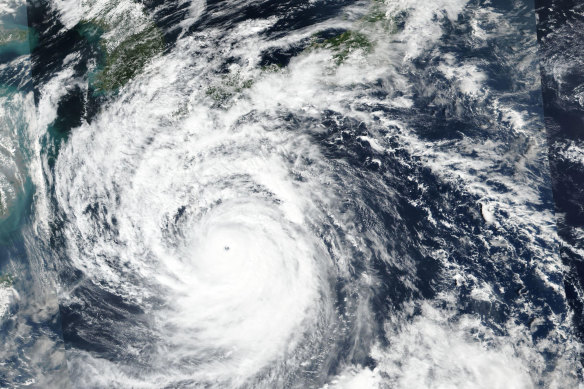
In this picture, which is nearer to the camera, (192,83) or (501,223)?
(501,223)

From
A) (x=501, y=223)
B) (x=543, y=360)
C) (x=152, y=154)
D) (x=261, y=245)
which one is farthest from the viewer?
(x=152, y=154)

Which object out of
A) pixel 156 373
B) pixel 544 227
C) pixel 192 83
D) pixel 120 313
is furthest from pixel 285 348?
pixel 192 83

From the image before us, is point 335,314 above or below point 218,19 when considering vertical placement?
below

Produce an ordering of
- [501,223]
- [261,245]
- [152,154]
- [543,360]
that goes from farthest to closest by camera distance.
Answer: [152,154] < [261,245] < [501,223] < [543,360]

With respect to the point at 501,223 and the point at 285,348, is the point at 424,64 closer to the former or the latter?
the point at 501,223

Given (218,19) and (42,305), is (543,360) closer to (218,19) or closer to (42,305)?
(218,19)

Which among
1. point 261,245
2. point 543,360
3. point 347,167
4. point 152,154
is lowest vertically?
point 543,360
